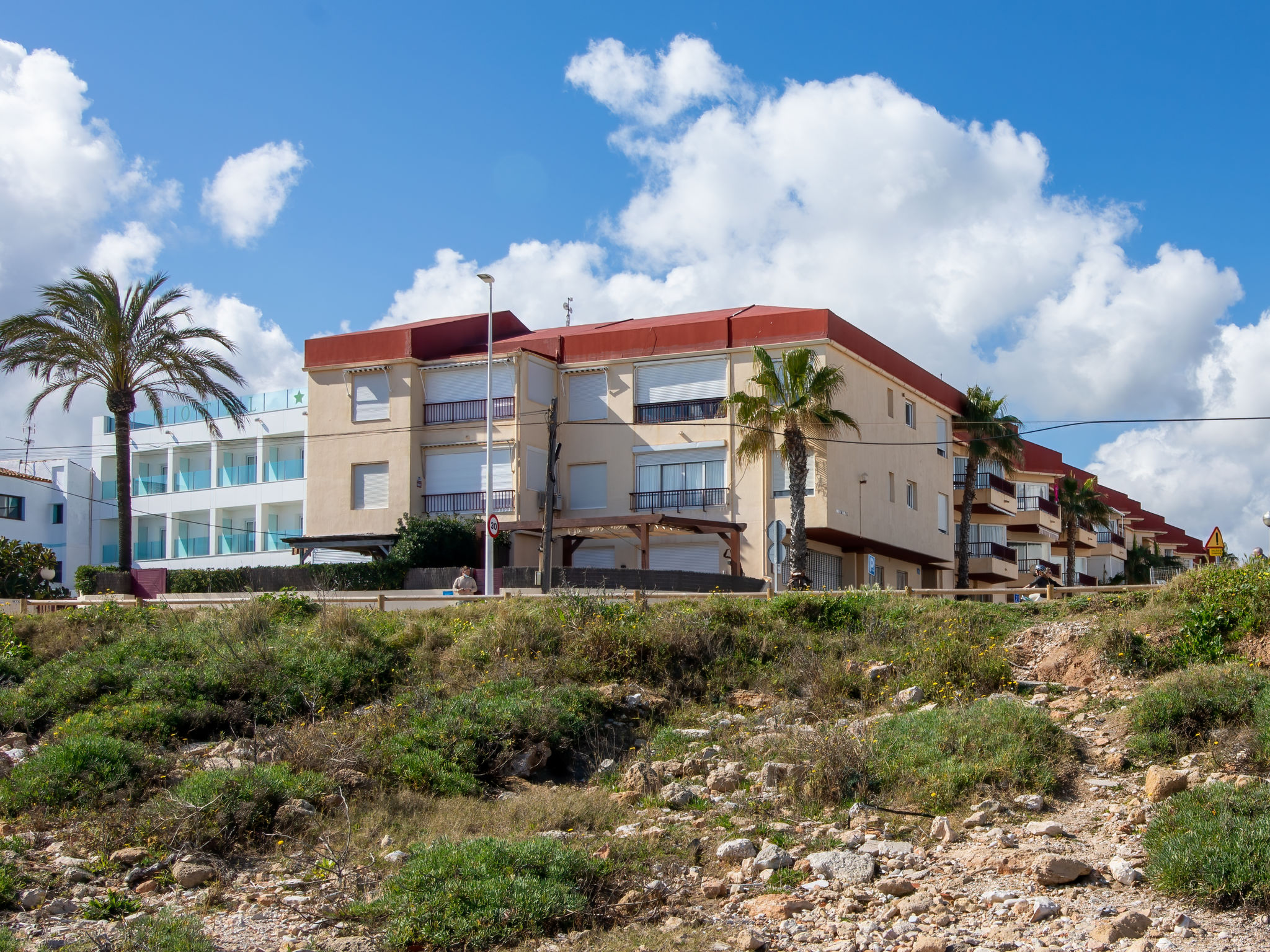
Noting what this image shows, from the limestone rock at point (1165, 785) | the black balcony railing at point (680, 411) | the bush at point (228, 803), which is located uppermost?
the black balcony railing at point (680, 411)

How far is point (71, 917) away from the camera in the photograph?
37.1 ft

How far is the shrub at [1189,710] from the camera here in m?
14.5

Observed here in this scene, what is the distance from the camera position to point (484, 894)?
430 inches

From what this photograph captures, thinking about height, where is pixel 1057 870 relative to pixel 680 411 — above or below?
below

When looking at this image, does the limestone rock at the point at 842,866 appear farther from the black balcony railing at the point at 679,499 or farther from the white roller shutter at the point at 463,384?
the white roller shutter at the point at 463,384

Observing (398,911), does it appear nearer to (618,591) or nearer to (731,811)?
(731,811)

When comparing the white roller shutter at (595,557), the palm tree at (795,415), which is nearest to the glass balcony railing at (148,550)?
the white roller shutter at (595,557)

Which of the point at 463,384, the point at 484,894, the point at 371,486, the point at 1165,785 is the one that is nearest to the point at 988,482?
the point at 463,384

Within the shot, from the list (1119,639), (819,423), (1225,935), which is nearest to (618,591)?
(1119,639)

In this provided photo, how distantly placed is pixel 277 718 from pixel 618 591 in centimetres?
758

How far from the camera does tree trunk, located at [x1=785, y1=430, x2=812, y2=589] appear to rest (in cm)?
3325

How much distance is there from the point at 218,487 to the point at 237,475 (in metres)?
1.13

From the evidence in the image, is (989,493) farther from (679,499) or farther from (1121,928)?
(1121,928)

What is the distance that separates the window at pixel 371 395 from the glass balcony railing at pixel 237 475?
14.3 metres
